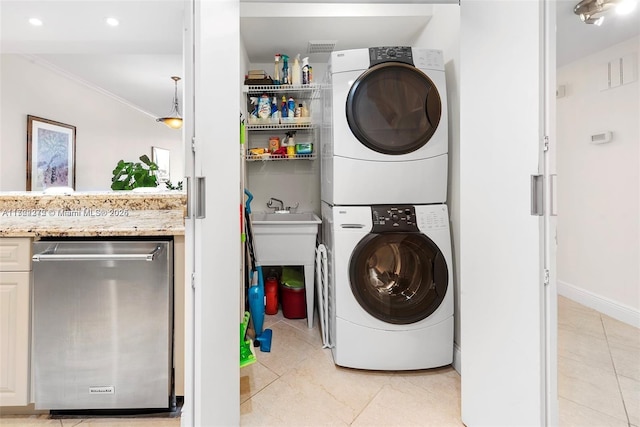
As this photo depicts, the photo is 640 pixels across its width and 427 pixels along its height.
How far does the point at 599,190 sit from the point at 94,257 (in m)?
1.97

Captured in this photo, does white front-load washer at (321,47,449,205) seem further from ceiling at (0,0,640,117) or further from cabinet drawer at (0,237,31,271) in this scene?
cabinet drawer at (0,237,31,271)

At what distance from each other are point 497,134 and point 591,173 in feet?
1.05

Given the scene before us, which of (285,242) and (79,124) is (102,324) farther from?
(79,124)

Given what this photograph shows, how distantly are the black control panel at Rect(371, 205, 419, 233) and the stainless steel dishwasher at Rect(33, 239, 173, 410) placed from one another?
1111 millimetres

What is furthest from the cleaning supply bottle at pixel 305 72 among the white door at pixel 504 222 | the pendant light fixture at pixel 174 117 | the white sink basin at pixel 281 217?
the white door at pixel 504 222

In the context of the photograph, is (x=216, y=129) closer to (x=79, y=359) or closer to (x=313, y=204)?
(x=79, y=359)

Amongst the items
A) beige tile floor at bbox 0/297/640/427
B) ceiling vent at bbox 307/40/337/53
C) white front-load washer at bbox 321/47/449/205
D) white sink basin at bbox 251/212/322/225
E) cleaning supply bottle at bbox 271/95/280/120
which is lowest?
beige tile floor at bbox 0/297/640/427

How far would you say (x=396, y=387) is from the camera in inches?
65.3

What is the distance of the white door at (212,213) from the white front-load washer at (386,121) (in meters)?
0.71

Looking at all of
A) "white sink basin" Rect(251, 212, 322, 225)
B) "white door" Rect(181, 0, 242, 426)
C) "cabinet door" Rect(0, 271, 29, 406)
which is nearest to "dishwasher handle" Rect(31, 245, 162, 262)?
"cabinet door" Rect(0, 271, 29, 406)

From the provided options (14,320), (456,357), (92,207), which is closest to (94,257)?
(14,320)

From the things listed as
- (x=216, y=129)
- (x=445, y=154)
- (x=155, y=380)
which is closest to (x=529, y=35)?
(x=445, y=154)

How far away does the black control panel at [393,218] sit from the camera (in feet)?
5.71

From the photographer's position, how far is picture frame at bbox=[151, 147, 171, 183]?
2.00 metres
